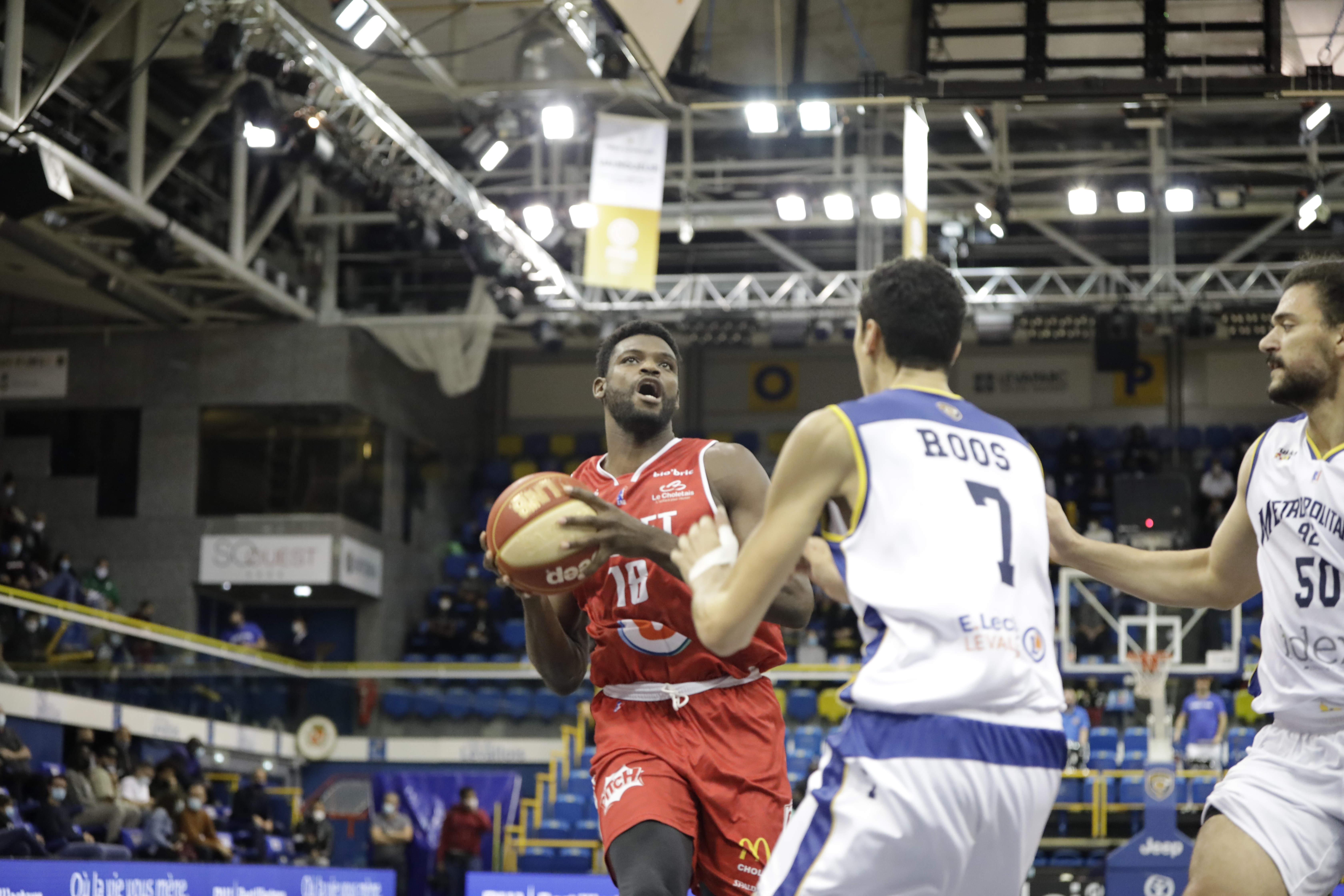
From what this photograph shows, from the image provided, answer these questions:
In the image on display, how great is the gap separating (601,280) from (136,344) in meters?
11.5

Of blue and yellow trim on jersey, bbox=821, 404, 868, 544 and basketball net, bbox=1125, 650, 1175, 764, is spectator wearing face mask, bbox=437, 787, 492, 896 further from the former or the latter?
blue and yellow trim on jersey, bbox=821, 404, 868, 544

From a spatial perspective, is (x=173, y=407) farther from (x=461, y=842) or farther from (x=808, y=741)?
(x=808, y=741)

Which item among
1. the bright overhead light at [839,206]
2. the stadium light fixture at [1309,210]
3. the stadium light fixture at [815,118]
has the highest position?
the stadium light fixture at [1309,210]

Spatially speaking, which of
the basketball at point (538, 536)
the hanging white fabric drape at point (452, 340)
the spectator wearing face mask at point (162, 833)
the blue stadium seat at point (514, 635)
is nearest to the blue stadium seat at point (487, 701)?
the blue stadium seat at point (514, 635)

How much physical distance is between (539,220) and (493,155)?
4.41 feet

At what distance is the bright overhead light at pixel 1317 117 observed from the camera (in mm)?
15508

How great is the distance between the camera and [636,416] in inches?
190

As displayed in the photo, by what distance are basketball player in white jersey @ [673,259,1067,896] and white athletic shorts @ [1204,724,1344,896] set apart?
97 cm

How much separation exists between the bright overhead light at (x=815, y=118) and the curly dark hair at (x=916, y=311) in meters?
11.6

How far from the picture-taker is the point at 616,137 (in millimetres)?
16297

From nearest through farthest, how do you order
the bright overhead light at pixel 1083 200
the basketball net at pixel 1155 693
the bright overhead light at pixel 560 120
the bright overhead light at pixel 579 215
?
1. the basketball net at pixel 1155 693
2. the bright overhead light at pixel 560 120
3. the bright overhead light at pixel 1083 200
4. the bright overhead light at pixel 579 215

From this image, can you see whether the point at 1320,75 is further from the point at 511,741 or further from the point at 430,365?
the point at 430,365

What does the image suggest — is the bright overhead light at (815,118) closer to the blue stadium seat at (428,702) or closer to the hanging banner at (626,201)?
the hanging banner at (626,201)

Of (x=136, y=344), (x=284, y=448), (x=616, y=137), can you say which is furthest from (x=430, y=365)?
(x=616, y=137)
